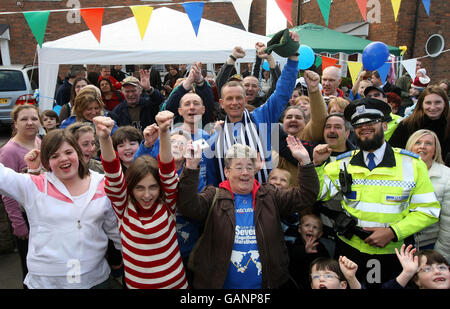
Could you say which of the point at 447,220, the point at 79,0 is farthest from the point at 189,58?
the point at 79,0

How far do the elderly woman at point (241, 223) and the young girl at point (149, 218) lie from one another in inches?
5.0

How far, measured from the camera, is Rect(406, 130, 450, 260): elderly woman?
2.51 meters

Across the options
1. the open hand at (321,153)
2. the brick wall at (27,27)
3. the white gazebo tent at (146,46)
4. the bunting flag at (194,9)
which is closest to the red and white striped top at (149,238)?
the open hand at (321,153)

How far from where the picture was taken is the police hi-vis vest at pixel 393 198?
7.50ft

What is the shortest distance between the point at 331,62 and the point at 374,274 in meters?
6.12

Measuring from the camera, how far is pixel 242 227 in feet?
7.22

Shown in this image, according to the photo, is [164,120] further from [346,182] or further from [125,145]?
[346,182]

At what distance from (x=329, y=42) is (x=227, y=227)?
9.16 meters

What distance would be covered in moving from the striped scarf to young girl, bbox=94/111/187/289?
82 centimetres

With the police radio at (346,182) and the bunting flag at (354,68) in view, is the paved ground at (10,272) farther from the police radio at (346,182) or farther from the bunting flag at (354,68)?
the bunting flag at (354,68)

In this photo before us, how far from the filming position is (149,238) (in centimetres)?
209

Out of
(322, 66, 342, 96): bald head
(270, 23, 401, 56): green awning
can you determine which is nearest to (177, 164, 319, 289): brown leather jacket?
(322, 66, 342, 96): bald head
